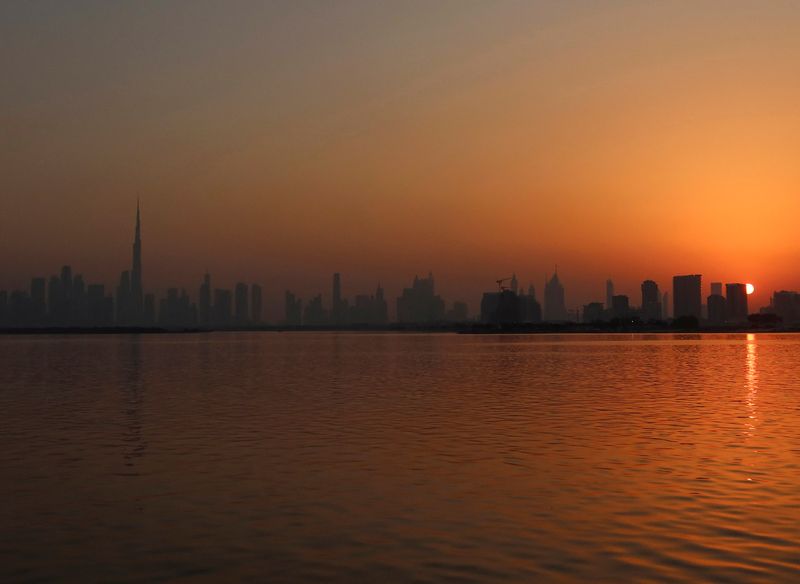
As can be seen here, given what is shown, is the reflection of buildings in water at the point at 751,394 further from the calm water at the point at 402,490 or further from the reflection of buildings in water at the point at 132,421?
the reflection of buildings in water at the point at 132,421

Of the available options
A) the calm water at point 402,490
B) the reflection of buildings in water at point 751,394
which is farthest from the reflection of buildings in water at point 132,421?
the reflection of buildings in water at point 751,394

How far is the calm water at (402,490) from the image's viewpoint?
66.0 feet

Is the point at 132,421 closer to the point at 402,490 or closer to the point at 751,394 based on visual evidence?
the point at 402,490

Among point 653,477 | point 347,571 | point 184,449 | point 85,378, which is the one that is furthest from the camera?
point 85,378

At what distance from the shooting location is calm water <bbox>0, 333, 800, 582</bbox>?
20109mm

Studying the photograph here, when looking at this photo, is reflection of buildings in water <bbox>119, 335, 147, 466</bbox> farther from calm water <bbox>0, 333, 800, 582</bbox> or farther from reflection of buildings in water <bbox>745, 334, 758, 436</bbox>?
reflection of buildings in water <bbox>745, 334, 758, 436</bbox>

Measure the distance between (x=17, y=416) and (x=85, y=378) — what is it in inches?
1584

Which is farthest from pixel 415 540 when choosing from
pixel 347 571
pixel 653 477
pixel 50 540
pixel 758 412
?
pixel 758 412

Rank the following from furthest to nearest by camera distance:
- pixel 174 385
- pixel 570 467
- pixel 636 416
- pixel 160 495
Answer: pixel 174 385 → pixel 636 416 → pixel 570 467 → pixel 160 495

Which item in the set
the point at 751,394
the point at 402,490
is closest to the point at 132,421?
the point at 402,490

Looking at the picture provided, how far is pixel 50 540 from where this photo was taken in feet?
73.3

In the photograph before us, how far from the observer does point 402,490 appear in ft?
94.4

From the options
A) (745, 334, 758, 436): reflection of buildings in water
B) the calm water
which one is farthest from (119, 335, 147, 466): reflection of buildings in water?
(745, 334, 758, 436): reflection of buildings in water

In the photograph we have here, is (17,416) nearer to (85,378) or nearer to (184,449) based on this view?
(184,449)
